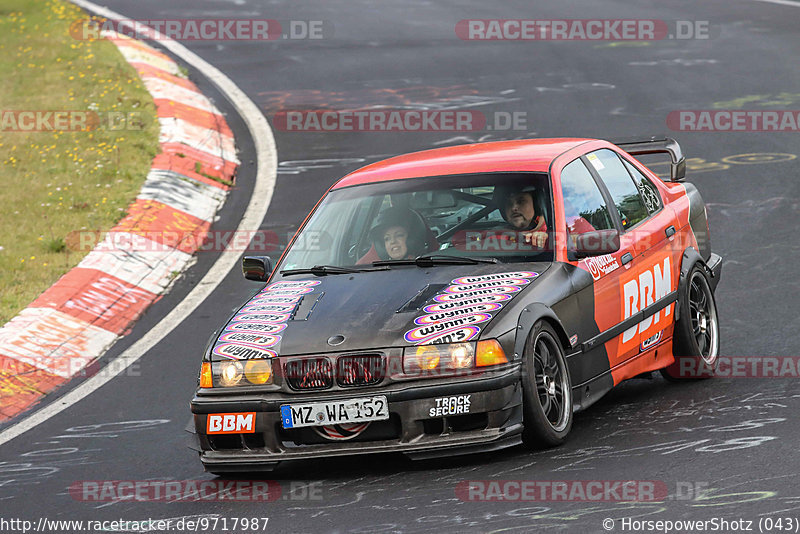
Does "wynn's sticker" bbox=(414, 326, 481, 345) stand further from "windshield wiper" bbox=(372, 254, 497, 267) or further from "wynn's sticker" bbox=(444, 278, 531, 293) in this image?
"windshield wiper" bbox=(372, 254, 497, 267)

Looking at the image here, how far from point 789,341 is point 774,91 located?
378 inches

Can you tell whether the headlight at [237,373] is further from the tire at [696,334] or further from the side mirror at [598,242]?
the tire at [696,334]

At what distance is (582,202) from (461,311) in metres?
1.53

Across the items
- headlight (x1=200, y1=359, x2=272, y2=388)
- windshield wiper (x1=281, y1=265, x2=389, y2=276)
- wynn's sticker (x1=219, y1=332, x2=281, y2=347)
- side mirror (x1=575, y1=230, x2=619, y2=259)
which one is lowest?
headlight (x1=200, y1=359, x2=272, y2=388)

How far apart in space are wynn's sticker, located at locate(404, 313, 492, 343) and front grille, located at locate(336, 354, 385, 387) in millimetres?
194

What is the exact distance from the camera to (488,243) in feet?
23.0

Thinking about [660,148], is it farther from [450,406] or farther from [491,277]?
[450,406]

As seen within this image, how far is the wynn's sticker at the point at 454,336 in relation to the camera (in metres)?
5.96

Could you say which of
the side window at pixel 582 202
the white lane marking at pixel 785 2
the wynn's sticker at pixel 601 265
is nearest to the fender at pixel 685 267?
the side window at pixel 582 202

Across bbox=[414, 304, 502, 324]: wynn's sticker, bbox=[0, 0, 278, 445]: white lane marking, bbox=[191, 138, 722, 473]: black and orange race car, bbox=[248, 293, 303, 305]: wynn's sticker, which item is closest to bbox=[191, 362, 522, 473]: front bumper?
bbox=[191, 138, 722, 473]: black and orange race car

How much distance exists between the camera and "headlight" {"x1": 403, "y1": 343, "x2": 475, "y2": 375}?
5.93m

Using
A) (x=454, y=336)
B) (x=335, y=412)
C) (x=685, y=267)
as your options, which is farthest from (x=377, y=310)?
(x=685, y=267)

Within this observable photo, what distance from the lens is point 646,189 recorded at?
820 centimetres

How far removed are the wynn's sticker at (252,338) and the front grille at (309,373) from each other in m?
0.20
